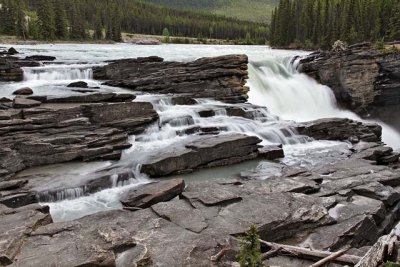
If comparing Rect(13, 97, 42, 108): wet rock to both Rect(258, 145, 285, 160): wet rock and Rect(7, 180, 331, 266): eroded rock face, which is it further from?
Rect(258, 145, 285, 160): wet rock

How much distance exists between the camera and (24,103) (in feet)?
72.8

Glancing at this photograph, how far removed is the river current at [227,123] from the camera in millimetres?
17453

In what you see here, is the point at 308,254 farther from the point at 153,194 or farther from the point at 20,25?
the point at 20,25

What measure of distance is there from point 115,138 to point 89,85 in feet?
35.8

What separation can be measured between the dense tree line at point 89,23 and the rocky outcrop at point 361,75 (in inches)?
2724

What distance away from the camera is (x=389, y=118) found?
45938 millimetres

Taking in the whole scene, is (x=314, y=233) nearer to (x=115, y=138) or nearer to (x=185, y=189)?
(x=185, y=189)

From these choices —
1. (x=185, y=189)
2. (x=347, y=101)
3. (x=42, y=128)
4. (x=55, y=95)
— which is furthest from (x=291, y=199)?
(x=347, y=101)

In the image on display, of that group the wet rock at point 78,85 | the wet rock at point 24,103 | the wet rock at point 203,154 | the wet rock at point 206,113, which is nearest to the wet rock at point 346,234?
the wet rock at point 203,154

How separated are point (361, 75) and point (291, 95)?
380 inches

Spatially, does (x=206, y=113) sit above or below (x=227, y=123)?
above

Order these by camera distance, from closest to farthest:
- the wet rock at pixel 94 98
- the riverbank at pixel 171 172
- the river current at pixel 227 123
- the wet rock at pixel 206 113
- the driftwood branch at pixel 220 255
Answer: the driftwood branch at pixel 220 255, the riverbank at pixel 171 172, the river current at pixel 227 123, the wet rock at pixel 94 98, the wet rock at pixel 206 113

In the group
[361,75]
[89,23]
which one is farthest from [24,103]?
[89,23]

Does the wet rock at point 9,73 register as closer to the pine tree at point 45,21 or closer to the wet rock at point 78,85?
the wet rock at point 78,85
